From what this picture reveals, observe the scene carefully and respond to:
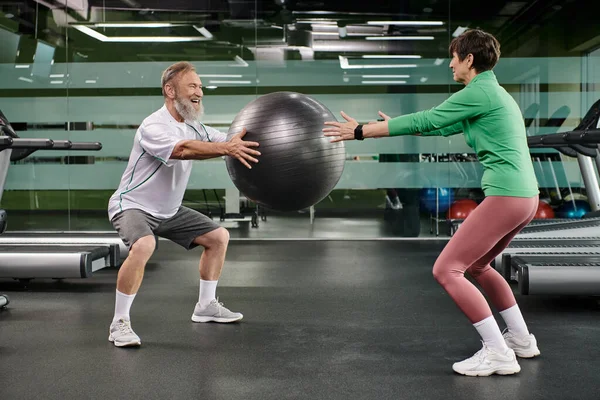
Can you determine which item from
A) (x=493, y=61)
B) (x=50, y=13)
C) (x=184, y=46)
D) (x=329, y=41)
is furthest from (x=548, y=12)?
(x=50, y=13)

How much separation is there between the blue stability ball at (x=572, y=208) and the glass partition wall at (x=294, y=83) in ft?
0.34

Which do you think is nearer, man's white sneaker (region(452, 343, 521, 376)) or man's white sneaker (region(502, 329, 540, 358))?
man's white sneaker (region(452, 343, 521, 376))

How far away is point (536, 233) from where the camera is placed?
540cm

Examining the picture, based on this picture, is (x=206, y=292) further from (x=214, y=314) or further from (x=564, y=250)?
(x=564, y=250)

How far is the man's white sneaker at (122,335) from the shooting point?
2.79m

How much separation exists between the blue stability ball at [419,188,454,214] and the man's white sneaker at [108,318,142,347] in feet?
17.2

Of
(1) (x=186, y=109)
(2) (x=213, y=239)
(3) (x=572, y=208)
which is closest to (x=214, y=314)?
(2) (x=213, y=239)

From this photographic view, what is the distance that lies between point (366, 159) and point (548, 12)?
9.77 feet

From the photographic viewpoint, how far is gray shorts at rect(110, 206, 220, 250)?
283 centimetres

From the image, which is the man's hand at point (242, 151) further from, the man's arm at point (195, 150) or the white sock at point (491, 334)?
the white sock at point (491, 334)

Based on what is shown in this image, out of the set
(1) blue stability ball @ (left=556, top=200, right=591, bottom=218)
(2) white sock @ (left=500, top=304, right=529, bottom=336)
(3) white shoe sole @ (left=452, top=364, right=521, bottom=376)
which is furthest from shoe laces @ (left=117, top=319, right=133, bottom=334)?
(1) blue stability ball @ (left=556, top=200, right=591, bottom=218)

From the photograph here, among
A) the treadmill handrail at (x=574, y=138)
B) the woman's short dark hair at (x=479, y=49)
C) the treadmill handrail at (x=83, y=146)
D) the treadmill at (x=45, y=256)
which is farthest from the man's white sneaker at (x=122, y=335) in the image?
the treadmill handrail at (x=574, y=138)

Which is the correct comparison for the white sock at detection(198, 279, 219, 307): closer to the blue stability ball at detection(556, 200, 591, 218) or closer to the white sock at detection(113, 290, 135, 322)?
the white sock at detection(113, 290, 135, 322)

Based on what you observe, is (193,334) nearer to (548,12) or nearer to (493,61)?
(493,61)
